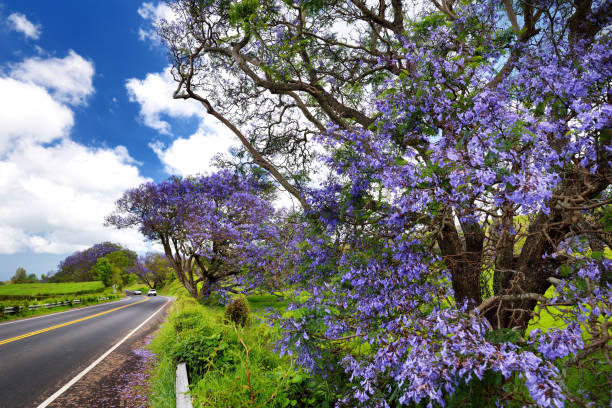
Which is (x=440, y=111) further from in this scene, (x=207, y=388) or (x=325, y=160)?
(x=207, y=388)

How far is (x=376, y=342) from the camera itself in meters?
3.47

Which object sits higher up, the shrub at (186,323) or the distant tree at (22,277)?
the distant tree at (22,277)

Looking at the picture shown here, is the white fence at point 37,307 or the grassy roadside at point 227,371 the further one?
the white fence at point 37,307

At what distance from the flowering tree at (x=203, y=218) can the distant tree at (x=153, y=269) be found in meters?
43.0

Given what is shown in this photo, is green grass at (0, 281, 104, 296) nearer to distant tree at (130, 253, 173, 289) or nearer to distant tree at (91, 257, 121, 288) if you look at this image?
Result: distant tree at (91, 257, 121, 288)

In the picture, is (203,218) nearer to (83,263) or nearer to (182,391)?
(182,391)

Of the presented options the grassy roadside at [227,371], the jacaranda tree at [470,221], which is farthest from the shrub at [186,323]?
the jacaranda tree at [470,221]

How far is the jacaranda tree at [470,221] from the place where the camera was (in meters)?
2.59

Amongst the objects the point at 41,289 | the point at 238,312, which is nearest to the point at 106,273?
the point at 41,289

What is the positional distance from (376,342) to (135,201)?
64.1 feet

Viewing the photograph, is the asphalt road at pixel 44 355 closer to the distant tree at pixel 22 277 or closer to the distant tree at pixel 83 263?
the distant tree at pixel 83 263

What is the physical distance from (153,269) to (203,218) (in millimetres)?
57424

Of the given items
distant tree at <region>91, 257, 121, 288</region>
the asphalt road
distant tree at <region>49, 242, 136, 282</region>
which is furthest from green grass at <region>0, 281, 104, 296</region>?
the asphalt road

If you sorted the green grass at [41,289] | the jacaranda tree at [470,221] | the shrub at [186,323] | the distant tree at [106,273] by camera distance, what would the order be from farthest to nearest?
the distant tree at [106,273]
the green grass at [41,289]
the shrub at [186,323]
the jacaranda tree at [470,221]
